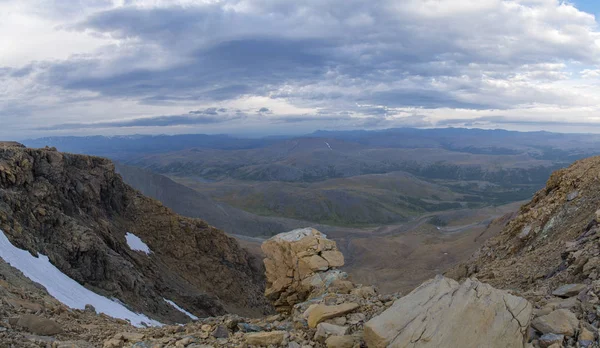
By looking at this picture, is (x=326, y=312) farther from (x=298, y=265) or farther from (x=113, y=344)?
(x=298, y=265)

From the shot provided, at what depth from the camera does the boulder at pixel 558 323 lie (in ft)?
26.1

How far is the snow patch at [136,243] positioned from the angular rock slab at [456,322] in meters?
37.5

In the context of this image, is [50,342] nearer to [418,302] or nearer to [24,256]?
[418,302]

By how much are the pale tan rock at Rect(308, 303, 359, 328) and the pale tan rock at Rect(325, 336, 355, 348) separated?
1.15 metres

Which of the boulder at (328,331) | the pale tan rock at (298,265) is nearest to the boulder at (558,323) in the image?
the boulder at (328,331)

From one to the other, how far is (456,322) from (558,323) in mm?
2159

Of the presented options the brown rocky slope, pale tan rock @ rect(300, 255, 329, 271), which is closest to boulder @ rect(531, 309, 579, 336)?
pale tan rock @ rect(300, 255, 329, 271)

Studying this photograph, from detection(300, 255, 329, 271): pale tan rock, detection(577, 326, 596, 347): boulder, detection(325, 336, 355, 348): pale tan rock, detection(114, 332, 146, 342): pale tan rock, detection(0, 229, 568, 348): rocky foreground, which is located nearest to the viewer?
detection(577, 326, 596, 347): boulder

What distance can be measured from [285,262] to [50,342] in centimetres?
960

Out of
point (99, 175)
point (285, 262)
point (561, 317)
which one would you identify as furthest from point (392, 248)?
point (561, 317)

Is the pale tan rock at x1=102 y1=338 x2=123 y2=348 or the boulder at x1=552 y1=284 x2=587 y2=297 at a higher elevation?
the boulder at x1=552 y1=284 x2=587 y2=297

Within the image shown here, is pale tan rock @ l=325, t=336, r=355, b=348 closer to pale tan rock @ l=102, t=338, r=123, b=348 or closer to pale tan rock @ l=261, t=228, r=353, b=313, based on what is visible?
pale tan rock @ l=102, t=338, r=123, b=348

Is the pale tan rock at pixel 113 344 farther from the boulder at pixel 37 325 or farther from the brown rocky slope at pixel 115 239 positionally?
the brown rocky slope at pixel 115 239

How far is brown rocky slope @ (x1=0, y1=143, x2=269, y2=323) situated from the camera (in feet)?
93.2
